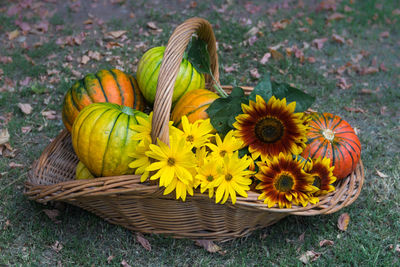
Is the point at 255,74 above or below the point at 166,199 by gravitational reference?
below

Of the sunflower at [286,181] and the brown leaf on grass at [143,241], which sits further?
the brown leaf on grass at [143,241]

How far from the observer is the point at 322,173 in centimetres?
192

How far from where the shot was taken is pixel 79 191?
1.84 m

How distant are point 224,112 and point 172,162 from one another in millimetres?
415

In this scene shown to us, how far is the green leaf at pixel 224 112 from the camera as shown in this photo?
1.92 m

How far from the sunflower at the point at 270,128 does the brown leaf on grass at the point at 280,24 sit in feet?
9.34

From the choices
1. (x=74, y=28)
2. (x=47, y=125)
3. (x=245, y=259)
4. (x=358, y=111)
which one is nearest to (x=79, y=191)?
(x=245, y=259)

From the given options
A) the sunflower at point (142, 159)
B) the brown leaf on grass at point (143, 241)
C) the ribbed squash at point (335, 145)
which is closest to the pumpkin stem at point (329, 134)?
the ribbed squash at point (335, 145)

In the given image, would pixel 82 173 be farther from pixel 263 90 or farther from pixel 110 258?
pixel 263 90

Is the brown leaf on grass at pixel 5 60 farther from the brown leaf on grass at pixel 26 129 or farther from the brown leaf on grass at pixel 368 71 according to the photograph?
the brown leaf on grass at pixel 368 71

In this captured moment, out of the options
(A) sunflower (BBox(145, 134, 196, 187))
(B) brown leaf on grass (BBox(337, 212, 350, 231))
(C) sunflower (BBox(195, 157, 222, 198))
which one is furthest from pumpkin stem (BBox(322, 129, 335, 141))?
(A) sunflower (BBox(145, 134, 196, 187))

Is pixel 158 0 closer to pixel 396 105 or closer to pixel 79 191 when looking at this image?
pixel 396 105

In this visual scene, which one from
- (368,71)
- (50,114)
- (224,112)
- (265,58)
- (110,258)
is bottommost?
(368,71)

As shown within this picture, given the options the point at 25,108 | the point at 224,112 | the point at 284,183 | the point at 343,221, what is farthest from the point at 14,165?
the point at 343,221
